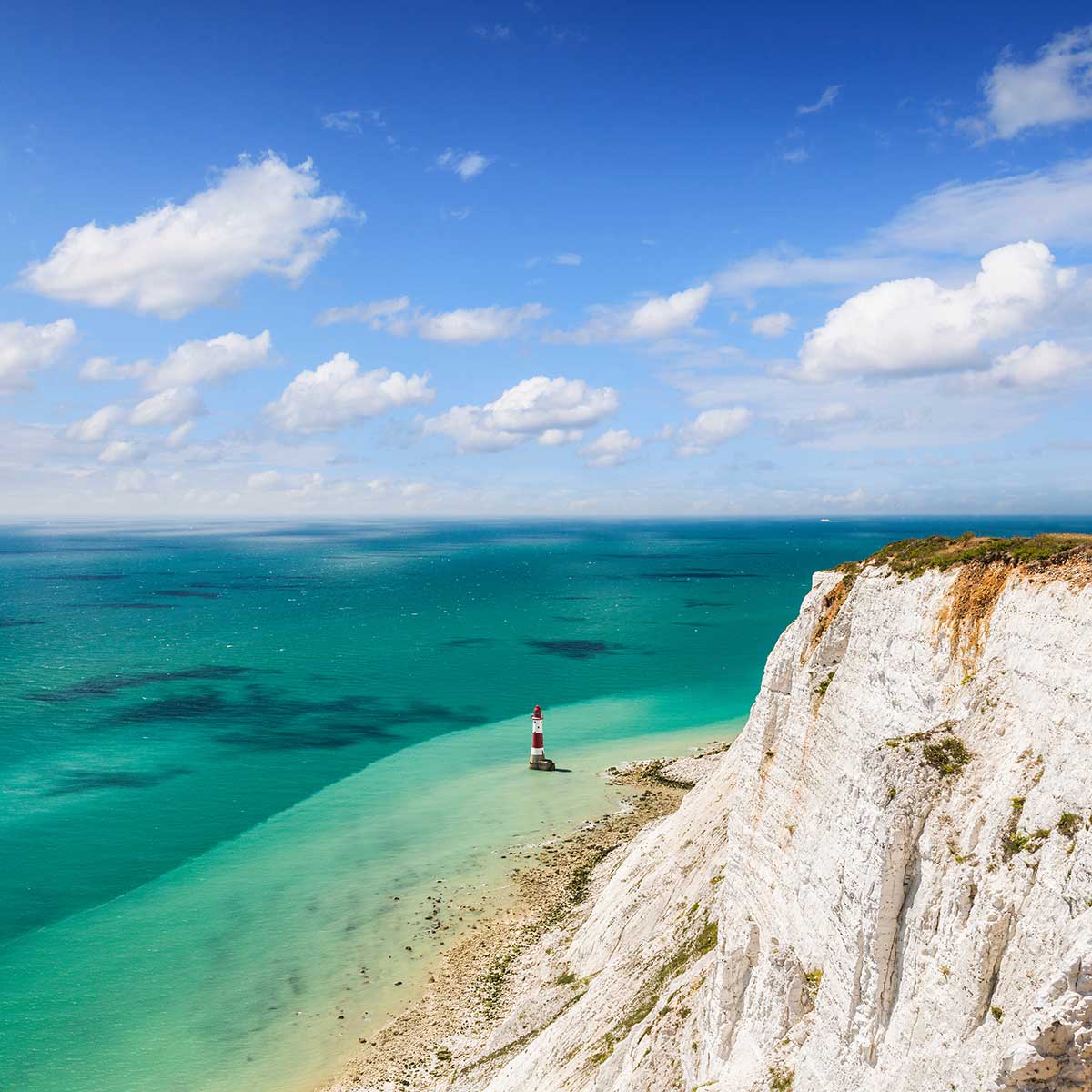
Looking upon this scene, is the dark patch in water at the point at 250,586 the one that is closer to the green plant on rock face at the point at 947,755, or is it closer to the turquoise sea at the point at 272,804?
the turquoise sea at the point at 272,804

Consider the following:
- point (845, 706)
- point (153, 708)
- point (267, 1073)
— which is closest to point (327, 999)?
point (267, 1073)

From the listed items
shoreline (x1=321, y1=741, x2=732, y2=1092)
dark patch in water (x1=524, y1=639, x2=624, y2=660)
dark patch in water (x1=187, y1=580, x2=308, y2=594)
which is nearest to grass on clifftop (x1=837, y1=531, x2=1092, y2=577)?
shoreline (x1=321, y1=741, x2=732, y2=1092)

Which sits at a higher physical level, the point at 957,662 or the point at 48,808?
the point at 957,662

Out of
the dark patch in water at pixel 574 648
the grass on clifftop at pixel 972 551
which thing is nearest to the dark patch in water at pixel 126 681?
the dark patch in water at pixel 574 648

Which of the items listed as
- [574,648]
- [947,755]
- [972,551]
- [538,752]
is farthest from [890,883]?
[574,648]

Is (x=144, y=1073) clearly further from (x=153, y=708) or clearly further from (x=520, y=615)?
Result: (x=520, y=615)
